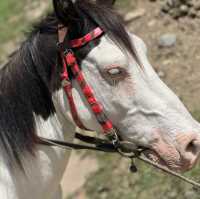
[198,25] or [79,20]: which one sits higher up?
[79,20]

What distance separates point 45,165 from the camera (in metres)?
2.96

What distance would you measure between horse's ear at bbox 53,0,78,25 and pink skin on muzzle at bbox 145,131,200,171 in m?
0.70

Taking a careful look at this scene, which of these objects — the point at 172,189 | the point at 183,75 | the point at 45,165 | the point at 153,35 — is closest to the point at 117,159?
the point at 172,189

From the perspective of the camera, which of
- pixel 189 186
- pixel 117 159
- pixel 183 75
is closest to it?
pixel 189 186

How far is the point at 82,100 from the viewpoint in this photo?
2.85m

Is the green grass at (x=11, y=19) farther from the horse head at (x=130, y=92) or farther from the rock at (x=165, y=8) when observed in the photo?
the horse head at (x=130, y=92)

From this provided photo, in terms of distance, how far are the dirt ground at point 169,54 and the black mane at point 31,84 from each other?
96.3 inches

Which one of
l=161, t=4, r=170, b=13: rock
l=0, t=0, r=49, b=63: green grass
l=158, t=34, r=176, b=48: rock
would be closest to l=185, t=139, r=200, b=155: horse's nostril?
l=158, t=34, r=176, b=48: rock

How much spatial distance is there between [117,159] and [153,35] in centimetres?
167

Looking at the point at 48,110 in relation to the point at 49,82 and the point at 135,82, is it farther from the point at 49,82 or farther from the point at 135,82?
the point at 135,82

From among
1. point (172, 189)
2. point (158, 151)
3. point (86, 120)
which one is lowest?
point (172, 189)

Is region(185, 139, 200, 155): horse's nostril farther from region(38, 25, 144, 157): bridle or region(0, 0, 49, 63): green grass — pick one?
region(0, 0, 49, 63): green grass

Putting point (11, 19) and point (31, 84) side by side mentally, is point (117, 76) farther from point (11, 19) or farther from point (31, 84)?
point (11, 19)

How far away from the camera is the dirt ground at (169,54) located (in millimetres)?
5477
